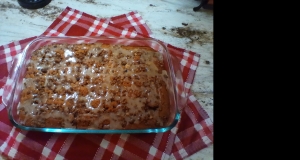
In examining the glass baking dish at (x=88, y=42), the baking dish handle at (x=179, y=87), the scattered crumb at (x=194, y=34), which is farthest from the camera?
the scattered crumb at (x=194, y=34)

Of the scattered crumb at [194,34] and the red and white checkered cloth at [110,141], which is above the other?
the scattered crumb at [194,34]

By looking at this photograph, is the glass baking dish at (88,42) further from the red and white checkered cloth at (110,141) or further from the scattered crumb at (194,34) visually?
the scattered crumb at (194,34)

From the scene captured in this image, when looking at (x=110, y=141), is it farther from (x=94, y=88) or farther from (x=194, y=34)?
(x=194, y=34)

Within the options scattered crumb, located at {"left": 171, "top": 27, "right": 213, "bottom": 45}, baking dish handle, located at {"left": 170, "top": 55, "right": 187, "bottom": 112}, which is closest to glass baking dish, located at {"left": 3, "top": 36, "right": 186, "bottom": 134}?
baking dish handle, located at {"left": 170, "top": 55, "right": 187, "bottom": 112}

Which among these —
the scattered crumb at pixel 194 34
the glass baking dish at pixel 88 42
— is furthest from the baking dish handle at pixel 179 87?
the scattered crumb at pixel 194 34

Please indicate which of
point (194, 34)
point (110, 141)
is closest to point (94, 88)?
point (110, 141)

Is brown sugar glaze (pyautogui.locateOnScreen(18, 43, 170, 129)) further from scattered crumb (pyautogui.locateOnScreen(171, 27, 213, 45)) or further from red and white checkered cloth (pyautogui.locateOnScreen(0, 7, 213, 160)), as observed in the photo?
scattered crumb (pyautogui.locateOnScreen(171, 27, 213, 45))
